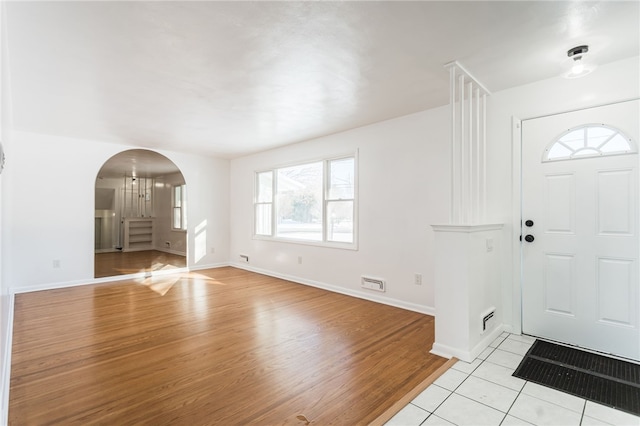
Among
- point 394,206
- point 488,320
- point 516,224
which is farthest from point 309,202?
point 488,320

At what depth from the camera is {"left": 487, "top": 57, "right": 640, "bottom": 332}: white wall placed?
105 inches

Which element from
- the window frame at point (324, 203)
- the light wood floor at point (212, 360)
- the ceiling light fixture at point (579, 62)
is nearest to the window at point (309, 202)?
the window frame at point (324, 203)

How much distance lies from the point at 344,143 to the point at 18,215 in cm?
490

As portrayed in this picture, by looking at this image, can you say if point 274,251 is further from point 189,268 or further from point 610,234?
point 610,234

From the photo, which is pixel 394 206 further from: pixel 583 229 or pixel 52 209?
pixel 52 209

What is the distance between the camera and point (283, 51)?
231cm

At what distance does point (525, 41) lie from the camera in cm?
219

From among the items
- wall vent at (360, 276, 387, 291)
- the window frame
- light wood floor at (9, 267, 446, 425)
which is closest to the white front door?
light wood floor at (9, 267, 446, 425)

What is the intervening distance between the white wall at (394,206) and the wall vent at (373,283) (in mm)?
64

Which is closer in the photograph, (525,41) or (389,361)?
(525,41)

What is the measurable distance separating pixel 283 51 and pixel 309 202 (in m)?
3.04

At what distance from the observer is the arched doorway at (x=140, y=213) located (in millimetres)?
8617

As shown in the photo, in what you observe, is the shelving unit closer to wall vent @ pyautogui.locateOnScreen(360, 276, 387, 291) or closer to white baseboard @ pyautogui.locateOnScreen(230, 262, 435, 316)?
white baseboard @ pyautogui.locateOnScreen(230, 262, 435, 316)

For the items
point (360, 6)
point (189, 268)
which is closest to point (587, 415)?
point (360, 6)
